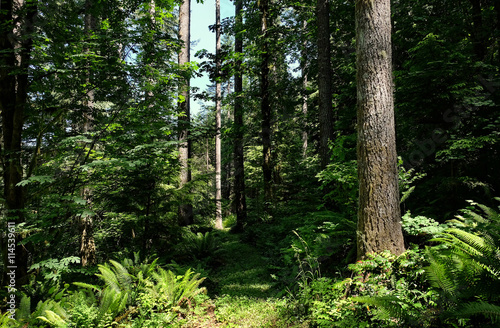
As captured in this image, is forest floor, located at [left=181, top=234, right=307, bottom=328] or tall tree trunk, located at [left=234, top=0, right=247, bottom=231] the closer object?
forest floor, located at [left=181, top=234, right=307, bottom=328]

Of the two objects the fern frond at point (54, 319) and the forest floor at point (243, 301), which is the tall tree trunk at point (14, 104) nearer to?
the fern frond at point (54, 319)

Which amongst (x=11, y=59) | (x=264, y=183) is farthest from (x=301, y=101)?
(x=11, y=59)

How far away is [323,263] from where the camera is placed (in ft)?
17.7

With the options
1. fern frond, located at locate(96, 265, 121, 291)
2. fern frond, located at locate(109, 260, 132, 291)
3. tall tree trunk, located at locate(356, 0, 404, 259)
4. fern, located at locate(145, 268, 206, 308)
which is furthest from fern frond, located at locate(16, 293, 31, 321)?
tall tree trunk, located at locate(356, 0, 404, 259)

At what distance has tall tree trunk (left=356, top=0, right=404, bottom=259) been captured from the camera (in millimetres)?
3746

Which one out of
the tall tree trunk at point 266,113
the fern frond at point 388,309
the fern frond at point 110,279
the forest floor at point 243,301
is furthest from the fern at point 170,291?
the tall tree trunk at point 266,113

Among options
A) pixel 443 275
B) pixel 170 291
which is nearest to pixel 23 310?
pixel 170 291

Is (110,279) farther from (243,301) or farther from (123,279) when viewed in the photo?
(243,301)

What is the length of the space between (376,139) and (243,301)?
3812 mm

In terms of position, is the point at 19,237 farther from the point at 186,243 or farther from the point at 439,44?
the point at 439,44

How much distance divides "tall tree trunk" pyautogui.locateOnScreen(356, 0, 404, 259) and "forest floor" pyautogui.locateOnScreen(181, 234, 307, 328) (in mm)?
1733

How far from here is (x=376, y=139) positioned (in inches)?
152

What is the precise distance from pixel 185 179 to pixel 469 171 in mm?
7694

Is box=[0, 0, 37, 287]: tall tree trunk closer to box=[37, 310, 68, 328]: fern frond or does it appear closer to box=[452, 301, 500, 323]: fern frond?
box=[37, 310, 68, 328]: fern frond
